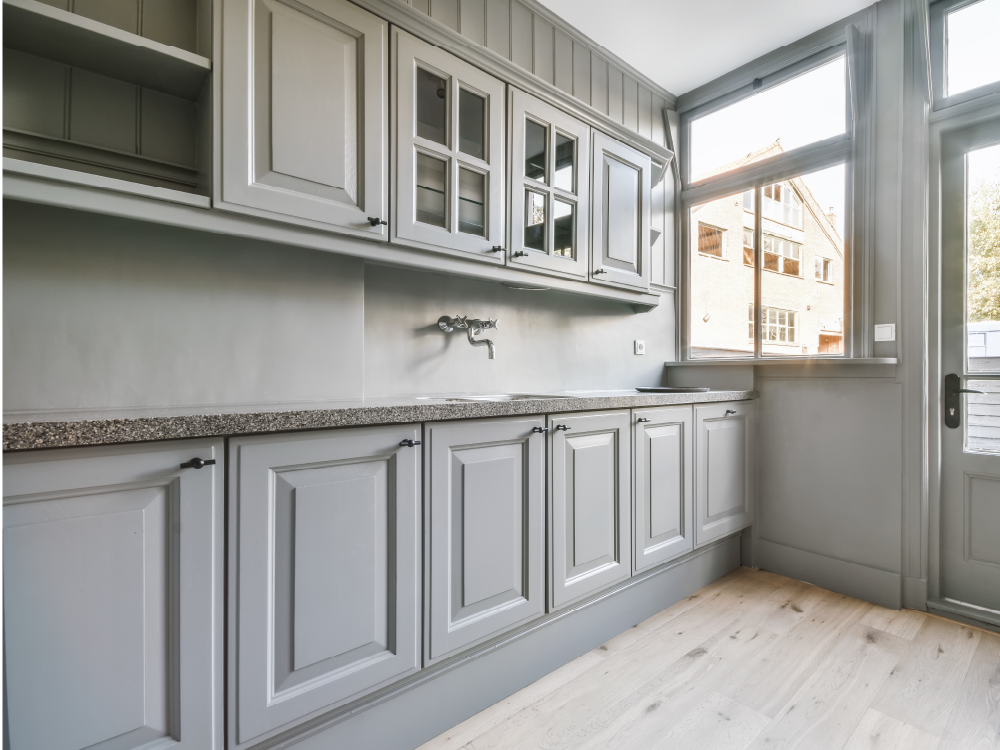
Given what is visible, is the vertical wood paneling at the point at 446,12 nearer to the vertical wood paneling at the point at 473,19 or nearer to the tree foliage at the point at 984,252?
the vertical wood paneling at the point at 473,19

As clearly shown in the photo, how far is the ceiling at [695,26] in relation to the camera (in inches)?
90.4

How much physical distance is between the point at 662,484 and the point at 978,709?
113 centimetres

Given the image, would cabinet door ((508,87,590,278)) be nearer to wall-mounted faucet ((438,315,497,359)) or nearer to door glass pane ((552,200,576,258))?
door glass pane ((552,200,576,258))

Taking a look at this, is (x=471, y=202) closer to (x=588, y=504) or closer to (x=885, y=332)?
(x=588, y=504)

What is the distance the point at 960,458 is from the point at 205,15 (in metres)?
3.16

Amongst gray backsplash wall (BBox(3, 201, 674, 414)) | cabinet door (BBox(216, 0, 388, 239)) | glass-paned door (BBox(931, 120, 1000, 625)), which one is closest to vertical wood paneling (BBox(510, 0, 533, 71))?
cabinet door (BBox(216, 0, 388, 239))

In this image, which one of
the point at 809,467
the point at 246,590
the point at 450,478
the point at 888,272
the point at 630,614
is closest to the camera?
the point at 246,590

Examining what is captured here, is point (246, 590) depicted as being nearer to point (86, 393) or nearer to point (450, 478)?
point (450, 478)

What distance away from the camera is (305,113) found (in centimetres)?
141

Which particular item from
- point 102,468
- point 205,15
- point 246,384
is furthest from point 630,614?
point 205,15

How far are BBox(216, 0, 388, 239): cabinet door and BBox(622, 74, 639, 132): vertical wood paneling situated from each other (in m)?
1.65

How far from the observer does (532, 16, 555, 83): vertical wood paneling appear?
7.64 ft

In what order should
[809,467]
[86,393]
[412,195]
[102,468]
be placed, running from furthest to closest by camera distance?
[809,467] → [412,195] → [86,393] → [102,468]

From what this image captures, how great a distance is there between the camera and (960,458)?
7.08 ft
